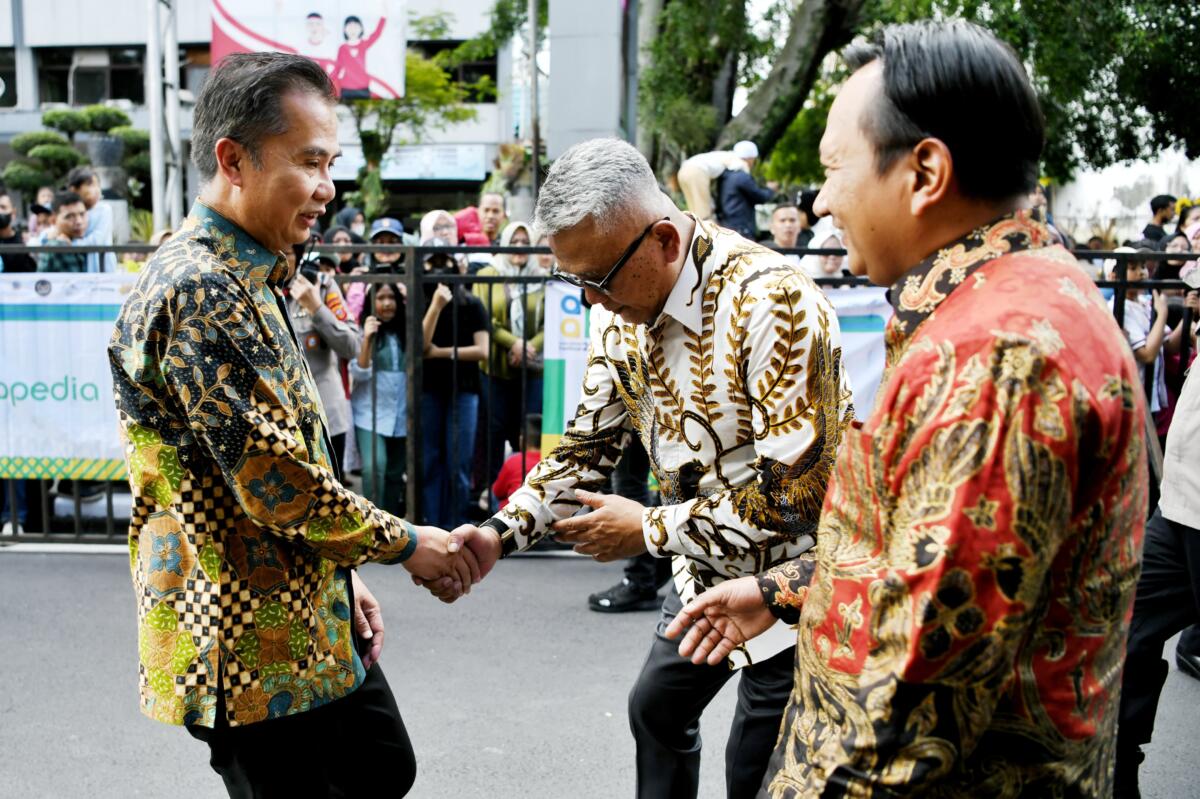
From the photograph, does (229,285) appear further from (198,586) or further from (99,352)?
(99,352)

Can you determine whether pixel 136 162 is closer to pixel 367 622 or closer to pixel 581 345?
pixel 581 345

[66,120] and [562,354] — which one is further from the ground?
[66,120]

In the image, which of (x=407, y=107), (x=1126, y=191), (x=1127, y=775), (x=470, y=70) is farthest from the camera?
(x=470, y=70)

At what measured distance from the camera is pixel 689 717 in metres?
2.67

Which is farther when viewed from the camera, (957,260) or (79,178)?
(79,178)

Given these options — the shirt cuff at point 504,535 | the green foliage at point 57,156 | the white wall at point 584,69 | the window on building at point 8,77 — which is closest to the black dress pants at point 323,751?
the shirt cuff at point 504,535

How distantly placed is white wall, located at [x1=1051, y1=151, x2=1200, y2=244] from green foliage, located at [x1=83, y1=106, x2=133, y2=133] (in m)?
22.2

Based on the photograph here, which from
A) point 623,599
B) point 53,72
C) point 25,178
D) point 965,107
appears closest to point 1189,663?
point 623,599

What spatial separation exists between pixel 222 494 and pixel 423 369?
461 cm

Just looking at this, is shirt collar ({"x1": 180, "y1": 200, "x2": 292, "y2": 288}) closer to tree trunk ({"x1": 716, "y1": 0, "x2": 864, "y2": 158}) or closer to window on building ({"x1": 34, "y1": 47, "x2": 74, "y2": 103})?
tree trunk ({"x1": 716, "y1": 0, "x2": 864, "y2": 158})

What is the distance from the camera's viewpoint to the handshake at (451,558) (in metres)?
2.45

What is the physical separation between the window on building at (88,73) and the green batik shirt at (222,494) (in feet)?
131

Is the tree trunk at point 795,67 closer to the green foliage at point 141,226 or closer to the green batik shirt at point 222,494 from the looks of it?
the green foliage at point 141,226

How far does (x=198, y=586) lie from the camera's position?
7.07 ft
